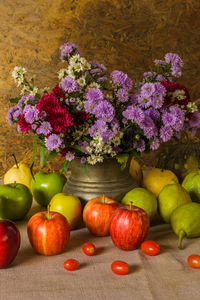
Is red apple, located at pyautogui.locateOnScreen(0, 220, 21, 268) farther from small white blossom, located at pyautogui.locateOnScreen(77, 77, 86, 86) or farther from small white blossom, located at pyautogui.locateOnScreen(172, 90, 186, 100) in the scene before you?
small white blossom, located at pyautogui.locateOnScreen(172, 90, 186, 100)

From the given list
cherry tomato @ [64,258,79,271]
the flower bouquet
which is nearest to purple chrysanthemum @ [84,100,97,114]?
the flower bouquet

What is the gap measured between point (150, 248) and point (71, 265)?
22 cm

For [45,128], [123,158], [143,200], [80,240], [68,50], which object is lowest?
[80,240]

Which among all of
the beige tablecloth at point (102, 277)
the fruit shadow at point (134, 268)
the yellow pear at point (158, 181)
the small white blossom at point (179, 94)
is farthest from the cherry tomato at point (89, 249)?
the small white blossom at point (179, 94)

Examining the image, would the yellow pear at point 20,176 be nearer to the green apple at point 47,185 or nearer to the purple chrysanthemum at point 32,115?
the green apple at point 47,185

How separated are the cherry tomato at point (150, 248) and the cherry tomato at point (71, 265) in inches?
7.6

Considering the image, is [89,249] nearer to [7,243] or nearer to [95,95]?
[7,243]

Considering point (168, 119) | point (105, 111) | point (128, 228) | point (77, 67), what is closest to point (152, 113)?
point (168, 119)

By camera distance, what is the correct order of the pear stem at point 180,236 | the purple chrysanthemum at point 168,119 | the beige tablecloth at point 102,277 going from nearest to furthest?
the beige tablecloth at point 102,277 → the pear stem at point 180,236 → the purple chrysanthemum at point 168,119

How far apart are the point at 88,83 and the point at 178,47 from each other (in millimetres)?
1304

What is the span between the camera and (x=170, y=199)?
3.94ft

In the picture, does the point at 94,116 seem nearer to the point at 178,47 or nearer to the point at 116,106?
the point at 116,106

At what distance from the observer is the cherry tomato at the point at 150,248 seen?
3.27 ft

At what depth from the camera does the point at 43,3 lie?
216cm
